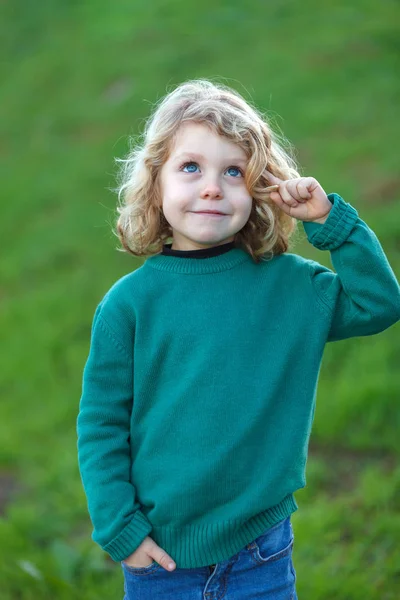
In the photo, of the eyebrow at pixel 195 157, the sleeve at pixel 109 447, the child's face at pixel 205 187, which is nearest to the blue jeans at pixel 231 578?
the sleeve at pixel 109 447

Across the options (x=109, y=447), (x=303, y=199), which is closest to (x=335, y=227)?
(x=303, y=199)

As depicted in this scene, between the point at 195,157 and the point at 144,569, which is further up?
the point at 195,157

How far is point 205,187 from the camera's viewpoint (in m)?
2.03

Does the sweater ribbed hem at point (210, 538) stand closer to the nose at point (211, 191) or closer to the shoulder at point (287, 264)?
the shoulder at point (287, 264)

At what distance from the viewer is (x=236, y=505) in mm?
2033

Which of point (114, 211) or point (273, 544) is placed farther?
point (114, 211)

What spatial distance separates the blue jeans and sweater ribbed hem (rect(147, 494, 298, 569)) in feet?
0.11

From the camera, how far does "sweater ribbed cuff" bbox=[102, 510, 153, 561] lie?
2037mm

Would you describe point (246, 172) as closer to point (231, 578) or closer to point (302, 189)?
point (302, 189)

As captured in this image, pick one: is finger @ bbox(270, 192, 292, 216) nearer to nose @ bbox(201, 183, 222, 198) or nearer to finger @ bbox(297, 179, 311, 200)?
Result: finger @ bbox(297, 179, 311, 200)

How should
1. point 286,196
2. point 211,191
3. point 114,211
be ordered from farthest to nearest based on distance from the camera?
point 114,211 → point 286,196 → point 211,191

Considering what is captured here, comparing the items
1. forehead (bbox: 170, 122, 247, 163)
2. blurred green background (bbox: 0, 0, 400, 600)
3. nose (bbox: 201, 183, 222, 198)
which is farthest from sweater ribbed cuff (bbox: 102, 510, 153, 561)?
blurred green background (bbox: 0, 0, 400, 600)

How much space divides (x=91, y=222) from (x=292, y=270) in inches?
190

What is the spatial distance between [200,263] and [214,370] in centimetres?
28
